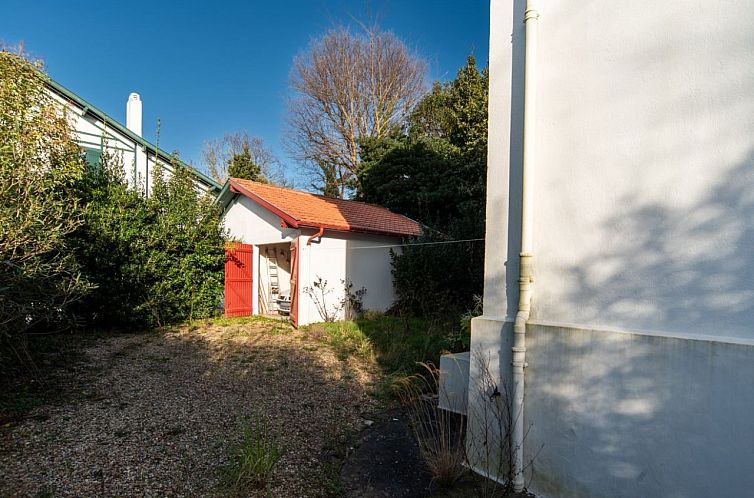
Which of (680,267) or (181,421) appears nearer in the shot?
(680,267)

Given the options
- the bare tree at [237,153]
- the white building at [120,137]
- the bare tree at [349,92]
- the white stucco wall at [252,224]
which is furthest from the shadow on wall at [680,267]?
the bare tree at [237,153]

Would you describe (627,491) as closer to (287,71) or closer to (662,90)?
(662,90)

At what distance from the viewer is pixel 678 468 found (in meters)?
2.21

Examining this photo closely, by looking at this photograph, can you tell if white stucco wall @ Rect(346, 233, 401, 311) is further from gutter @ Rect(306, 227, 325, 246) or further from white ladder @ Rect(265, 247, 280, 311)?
white ladder @ Rect(265, 247, 280, 311)

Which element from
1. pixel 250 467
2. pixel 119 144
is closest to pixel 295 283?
pixel 250 467

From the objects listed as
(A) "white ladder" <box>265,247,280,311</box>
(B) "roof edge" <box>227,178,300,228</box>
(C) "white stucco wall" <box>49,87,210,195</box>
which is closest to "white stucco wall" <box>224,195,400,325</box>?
(B) "roof edge" <box>227,178,300,228</box>

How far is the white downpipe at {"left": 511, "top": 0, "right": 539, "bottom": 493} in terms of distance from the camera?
291 centimetres

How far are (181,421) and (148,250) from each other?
5765 millimetres

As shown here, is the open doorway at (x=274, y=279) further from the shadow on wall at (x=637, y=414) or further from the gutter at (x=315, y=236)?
the shadow on wall at (x=637, y=414)

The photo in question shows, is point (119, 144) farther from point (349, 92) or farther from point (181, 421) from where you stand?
point (181, 421)

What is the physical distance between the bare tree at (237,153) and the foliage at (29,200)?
17367 millimetres

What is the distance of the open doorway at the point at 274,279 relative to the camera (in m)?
12.0

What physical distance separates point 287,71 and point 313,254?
1468cm

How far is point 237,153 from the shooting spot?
24078mm
